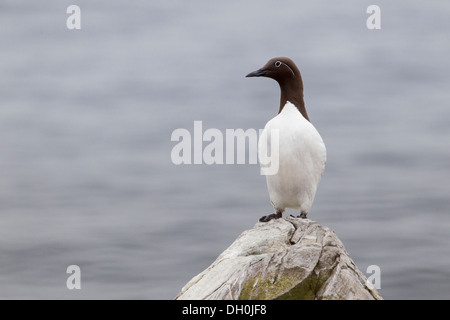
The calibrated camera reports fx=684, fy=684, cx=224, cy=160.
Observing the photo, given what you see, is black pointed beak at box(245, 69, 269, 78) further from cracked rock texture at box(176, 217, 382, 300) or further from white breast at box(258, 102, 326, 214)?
cracked rock texture at box(176, 217, 382, 300)

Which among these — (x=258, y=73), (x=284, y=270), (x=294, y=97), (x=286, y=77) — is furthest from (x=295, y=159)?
(x=284, y=270)

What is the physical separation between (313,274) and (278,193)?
8.77 ft

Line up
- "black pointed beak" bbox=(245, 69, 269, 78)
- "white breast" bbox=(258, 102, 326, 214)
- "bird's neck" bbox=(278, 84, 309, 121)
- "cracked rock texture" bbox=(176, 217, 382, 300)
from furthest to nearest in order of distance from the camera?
"bird's neck" bbox=(278, 84, 309, 121), "black pointed beak" bbox=(245, 69, 269, 78), "white breast" bbox=(258, 102, 326, 214), "cracked rock texture" bbox=(176, 217, 382, 300)

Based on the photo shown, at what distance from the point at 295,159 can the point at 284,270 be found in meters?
2.78

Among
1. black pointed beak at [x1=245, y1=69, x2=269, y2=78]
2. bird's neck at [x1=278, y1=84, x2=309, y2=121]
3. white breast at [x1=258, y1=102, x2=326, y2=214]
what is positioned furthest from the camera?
bird's neck at [x1=278, y1=84, x2=309, y2=121]

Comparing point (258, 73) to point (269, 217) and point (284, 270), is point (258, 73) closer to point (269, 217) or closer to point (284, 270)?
point (269, 217)

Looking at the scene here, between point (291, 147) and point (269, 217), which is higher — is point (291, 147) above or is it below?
above

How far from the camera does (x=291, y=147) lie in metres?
14.5

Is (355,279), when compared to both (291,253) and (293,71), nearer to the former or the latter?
(291,253)

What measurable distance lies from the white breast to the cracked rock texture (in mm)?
985

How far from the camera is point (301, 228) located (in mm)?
14078

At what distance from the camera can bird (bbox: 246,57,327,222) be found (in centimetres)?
1455

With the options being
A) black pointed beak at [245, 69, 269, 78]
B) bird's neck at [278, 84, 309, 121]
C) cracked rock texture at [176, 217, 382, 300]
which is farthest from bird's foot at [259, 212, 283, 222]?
black pointed beak at [245, 69, 269, 78]
